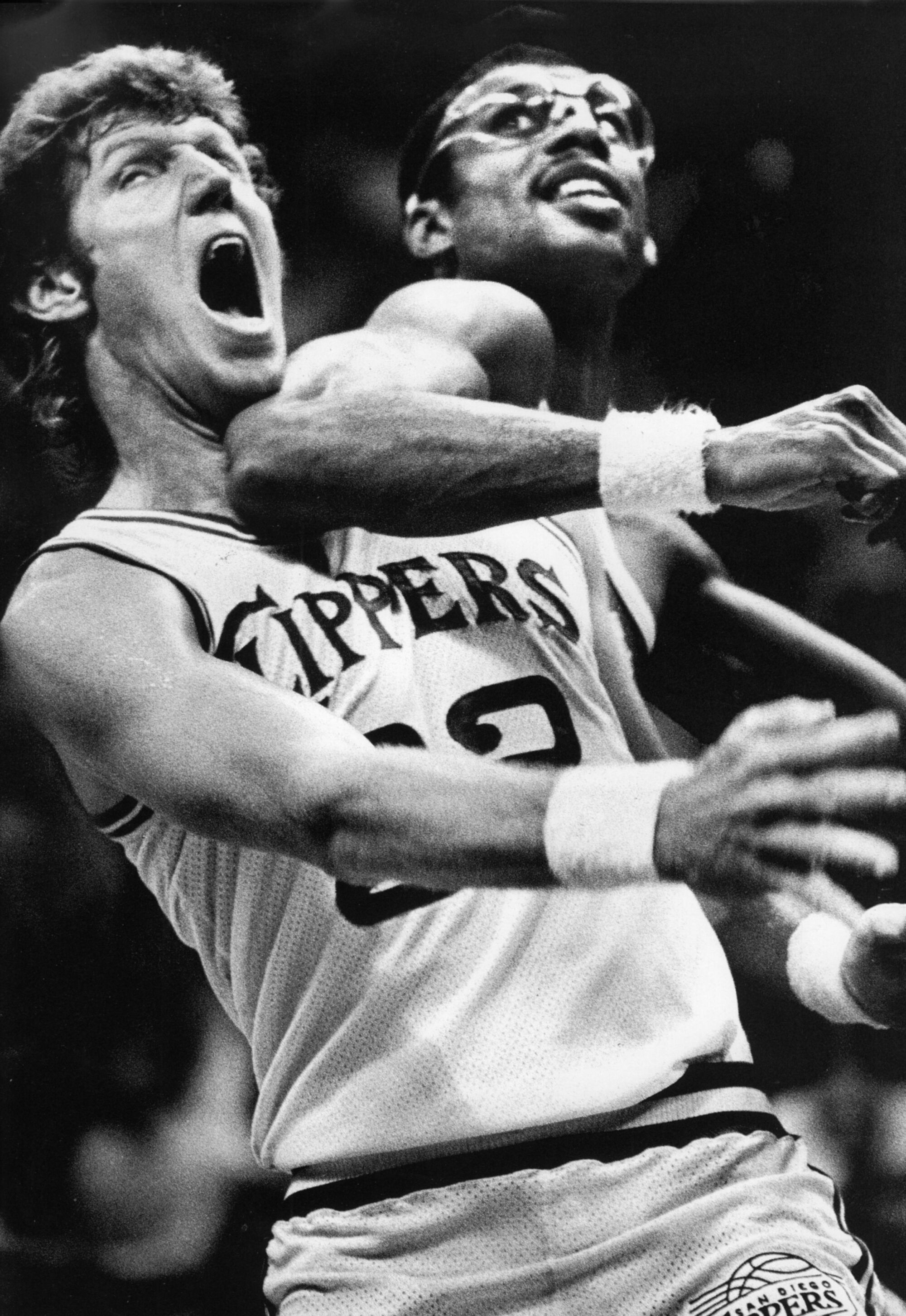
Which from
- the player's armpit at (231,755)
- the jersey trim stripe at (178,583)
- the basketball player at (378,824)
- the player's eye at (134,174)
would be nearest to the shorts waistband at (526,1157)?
the basketball player at (378,824)

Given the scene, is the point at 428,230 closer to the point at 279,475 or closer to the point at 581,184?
the point at 581,184

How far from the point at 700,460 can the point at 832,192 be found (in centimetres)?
34

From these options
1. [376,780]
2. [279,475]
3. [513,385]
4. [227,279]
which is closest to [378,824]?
[376,780]

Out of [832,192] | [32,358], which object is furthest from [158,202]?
[832,192]

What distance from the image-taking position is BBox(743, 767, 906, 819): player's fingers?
3.10 feet

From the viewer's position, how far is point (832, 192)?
139 cm

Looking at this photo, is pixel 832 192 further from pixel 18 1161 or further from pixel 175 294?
pixel 18 1161

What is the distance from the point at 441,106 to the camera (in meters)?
1.40

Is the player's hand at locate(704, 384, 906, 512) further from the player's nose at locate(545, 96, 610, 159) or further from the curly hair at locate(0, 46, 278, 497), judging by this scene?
the curly hair at locate(0, 46, 278, 497)

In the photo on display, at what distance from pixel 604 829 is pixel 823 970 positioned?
348 millimetres

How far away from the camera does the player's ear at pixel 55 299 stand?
1381mm

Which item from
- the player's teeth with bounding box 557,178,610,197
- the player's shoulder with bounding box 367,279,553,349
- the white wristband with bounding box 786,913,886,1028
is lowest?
the white wristband with bounding box 786,913,886,1028

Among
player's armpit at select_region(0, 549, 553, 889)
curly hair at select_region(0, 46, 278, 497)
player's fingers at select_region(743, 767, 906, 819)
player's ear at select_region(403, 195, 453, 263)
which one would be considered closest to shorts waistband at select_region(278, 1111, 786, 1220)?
player's armpit at select_region(0, 549, 553, 889)

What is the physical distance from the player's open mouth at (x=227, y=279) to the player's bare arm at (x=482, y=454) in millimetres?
109
